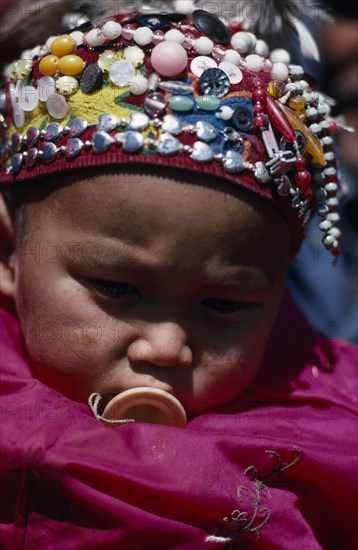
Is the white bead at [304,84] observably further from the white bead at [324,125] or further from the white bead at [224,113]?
the white bead at [224,113]

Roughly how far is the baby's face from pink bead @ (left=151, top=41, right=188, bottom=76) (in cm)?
20

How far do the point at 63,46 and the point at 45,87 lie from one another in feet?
0.31

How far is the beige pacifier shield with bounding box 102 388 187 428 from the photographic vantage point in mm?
1217

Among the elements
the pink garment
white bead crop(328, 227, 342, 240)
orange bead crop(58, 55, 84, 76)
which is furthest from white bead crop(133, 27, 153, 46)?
the pink garment

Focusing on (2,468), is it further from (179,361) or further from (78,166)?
(78,166)

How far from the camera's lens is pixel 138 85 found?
1.22m

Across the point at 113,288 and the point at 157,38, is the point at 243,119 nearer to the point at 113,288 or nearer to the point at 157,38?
the point at 157,38

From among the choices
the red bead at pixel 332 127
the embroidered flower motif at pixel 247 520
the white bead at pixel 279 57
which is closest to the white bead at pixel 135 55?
A: the white bead at pixel 279 57

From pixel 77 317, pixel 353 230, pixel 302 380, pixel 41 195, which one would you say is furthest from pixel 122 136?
pixel 353 230

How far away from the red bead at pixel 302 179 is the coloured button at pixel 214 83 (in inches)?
8.3

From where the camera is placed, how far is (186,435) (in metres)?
1.22

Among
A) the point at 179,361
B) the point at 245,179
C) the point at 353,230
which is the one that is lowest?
the point at 353,230

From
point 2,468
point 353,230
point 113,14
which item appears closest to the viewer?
point 2,468

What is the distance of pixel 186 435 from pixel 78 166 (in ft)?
1.70
